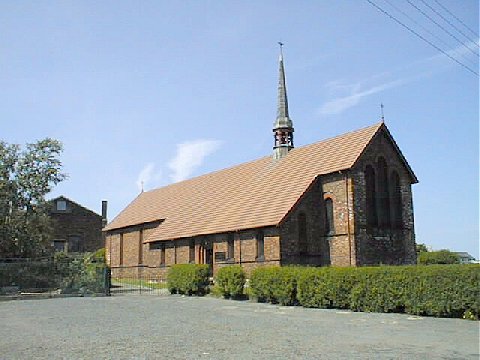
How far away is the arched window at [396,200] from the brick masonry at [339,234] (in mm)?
201

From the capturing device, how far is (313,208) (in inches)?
1164

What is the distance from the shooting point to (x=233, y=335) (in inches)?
493

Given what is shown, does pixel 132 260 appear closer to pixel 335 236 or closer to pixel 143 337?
pixel 335 236

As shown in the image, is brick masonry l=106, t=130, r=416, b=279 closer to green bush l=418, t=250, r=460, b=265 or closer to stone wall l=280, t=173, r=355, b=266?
stone wall l=280, t=173, r=355, b=266

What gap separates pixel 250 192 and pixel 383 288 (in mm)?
16943

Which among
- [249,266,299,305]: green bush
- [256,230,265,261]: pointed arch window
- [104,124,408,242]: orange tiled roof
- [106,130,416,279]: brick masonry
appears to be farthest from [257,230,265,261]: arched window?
[249,266,299,305]: green bush

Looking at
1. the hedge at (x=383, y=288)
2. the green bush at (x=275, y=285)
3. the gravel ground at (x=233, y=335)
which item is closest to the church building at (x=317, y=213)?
the green bush at (x=275, y=285)

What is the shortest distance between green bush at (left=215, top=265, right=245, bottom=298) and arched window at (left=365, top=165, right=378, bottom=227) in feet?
28.3

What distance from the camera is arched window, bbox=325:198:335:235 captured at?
2898 centimetres

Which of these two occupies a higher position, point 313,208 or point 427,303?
point 313,208

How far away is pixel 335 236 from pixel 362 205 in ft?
7.77

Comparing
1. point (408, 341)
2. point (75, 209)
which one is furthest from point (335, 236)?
point (75, 209)

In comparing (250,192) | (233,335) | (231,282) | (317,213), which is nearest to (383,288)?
(233,335)

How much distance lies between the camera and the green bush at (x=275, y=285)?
2131cm
